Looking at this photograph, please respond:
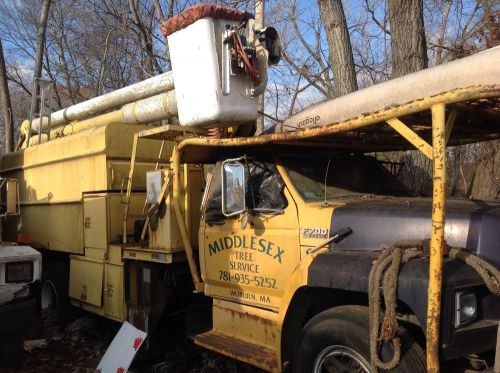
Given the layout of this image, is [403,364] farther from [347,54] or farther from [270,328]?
[347,54]

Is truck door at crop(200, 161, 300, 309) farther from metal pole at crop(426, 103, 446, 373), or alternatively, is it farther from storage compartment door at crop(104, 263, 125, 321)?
storage compartment door at crop(104, 263, 125, 321)

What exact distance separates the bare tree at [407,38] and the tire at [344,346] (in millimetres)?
4808

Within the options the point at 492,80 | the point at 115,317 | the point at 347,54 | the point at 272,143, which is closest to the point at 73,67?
the point at 347,54

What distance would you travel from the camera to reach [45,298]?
738 cm

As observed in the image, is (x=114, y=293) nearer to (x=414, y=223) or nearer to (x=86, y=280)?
(x=86, y=280)

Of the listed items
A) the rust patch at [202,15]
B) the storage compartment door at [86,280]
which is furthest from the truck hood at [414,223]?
the storage compartment door at [86,280]

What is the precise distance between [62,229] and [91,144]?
1.42 m

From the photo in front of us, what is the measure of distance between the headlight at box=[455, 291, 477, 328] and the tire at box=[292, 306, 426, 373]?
0.30 meters

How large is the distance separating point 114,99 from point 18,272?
3.26m

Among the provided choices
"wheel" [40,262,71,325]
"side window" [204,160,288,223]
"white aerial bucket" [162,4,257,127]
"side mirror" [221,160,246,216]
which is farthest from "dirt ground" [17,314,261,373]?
"white aerial bucket" [162,4,257,127]

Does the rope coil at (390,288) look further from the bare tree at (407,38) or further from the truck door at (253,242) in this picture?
the bare tree at (407,38)

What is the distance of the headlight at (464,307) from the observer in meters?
2.92

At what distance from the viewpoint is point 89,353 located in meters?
6.03

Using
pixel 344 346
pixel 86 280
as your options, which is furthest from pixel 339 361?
pixel 86 280
